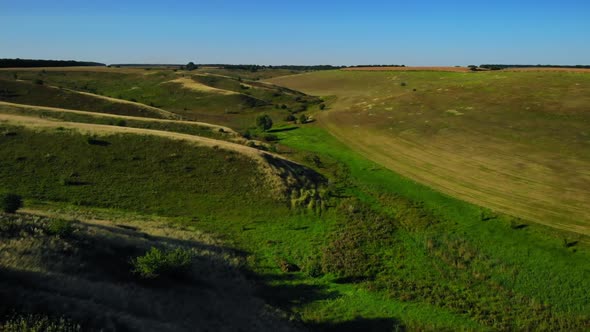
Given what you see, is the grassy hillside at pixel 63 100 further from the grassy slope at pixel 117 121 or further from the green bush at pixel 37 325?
the green bush at pixel 37 325

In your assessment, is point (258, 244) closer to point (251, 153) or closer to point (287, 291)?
point (287, 291)

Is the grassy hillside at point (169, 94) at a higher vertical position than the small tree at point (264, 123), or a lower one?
→ higher

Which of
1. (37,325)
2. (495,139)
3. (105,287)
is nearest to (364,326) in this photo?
(105,287)

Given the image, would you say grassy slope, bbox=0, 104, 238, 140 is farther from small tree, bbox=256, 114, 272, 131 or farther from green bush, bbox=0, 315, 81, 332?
green bush, bbox=0, 315, 81, 332

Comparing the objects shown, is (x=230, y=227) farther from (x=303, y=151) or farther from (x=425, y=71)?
(x=425, y=71)

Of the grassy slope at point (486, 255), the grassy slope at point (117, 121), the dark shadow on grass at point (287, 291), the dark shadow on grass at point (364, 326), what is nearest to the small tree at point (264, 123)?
the grassy slope at point (117, 121)
